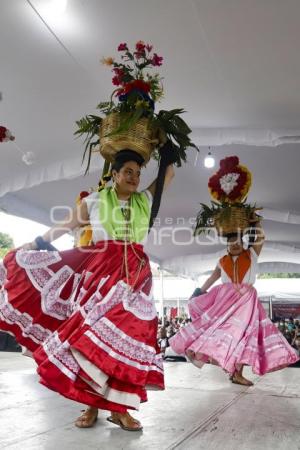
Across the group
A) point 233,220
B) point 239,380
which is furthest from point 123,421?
point 233,220

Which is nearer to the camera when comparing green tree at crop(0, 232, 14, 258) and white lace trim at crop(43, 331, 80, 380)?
white lace trim at crop(43, 331, 80, 380)

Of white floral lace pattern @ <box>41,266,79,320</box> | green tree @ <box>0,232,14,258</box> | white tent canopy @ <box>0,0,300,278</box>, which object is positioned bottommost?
white floral lace pattern @ <box>41,266,79,320</box>

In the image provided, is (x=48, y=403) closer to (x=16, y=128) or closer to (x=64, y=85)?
(x=64, y=85)

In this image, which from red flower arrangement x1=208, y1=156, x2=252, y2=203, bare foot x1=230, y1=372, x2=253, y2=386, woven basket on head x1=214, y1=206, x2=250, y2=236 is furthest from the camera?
red flower arrangement x1=208, y1=156, x2=252, y2=203

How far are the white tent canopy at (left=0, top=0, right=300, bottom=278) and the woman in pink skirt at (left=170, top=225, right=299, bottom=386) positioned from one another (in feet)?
6.01

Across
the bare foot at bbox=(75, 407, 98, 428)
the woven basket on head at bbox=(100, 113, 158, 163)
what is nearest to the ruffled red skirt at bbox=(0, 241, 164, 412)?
the bare foot at bbox=(75, 407, 98, 428)

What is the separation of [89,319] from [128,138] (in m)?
0.86

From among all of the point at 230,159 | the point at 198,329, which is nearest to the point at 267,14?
the point at 230,159

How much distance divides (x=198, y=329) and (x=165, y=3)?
2646 millimetres

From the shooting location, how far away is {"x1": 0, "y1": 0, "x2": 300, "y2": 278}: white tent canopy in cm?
386

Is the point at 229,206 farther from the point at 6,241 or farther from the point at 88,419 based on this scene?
the point at 6,241

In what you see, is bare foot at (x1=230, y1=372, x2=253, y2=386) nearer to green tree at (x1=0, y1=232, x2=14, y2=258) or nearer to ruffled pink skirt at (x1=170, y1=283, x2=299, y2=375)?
ruffled pink skirt at (x1=170, y1=283, x2=299, y2=375)

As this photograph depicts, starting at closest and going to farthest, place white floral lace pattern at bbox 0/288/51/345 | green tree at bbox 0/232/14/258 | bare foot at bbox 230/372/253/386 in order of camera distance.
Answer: white floral lace pattern at bbox 0/288/51/345 → bare foot at bbox 230/372/253/386 → green tree at bbox 0/232/14/258

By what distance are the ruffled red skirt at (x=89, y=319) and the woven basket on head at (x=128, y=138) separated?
0.47 metres
